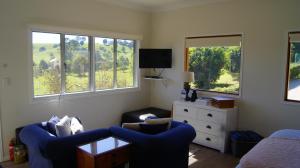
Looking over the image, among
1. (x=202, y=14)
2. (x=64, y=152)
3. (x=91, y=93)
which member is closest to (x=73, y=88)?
(x=91, y=93)

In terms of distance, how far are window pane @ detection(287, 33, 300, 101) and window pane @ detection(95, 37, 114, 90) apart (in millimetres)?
3145

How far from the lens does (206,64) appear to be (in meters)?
4.66

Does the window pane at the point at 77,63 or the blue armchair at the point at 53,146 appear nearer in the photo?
the blue armchair at the point at 53,146

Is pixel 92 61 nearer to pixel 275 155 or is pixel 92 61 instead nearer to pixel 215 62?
pixel 215 62

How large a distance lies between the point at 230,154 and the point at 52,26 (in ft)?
11.5

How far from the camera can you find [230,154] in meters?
3.83

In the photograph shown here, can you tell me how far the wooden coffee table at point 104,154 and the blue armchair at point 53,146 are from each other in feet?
0.32

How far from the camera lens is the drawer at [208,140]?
3948 mm

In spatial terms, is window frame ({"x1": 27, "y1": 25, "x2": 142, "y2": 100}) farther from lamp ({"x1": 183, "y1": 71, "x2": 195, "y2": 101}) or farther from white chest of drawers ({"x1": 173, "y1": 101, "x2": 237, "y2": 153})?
white chest of drawers ({"x1": 173, "y1": 101, "x2": 237, "y2": 153})

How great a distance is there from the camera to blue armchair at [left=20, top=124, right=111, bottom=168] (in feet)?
7.62

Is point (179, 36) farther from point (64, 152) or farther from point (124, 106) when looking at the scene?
point (64, 152)

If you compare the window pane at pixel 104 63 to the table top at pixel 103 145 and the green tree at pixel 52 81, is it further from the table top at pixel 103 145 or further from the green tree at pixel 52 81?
the table top at pixel 103 145

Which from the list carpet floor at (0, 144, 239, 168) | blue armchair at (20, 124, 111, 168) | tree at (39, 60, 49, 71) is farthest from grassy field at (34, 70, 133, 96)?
blue armchair at (20, 124, 111, 168)

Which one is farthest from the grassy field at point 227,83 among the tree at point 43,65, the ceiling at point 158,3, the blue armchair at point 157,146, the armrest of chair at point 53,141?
the tree at point 43,65
